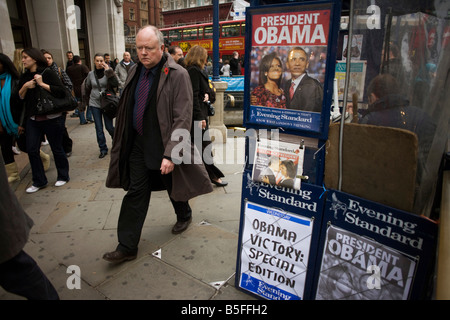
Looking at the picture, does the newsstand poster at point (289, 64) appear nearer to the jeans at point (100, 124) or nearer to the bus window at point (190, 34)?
the jeans at point (100, 124)

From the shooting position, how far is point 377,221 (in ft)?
5.77

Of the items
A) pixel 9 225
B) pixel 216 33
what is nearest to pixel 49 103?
pixel 9 225

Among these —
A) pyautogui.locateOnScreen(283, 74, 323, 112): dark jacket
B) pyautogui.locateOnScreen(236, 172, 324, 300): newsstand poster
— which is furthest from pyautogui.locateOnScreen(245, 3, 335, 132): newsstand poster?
pyautogui.locateOnScreen(236, 172, 324, 300): newsstand poster

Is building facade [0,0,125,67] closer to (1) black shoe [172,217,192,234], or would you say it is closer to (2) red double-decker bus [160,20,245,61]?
(1) black shoe [172,217,192,234]

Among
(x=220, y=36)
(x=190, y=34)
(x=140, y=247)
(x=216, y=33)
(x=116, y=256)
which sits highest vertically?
(x=190, y=34)

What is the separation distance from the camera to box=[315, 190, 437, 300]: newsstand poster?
1634 mm

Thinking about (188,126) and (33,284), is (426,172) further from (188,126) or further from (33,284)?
(33,284)

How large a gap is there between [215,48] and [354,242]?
621cm

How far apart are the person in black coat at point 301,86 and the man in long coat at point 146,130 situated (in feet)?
3.91

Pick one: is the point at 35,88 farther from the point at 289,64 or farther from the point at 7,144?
the point at 289,64

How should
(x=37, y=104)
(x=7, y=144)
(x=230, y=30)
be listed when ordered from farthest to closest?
(x=230, y=30) < (x=7, y=144) < (x=37, y=104)

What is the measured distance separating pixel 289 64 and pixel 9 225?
1962mm

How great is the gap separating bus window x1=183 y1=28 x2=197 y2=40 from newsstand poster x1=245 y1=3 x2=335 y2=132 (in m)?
22.5
